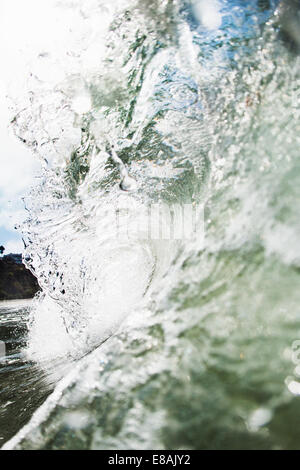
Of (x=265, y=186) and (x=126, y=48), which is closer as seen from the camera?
(x=265, y=186)

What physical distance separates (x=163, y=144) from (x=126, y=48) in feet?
2.76

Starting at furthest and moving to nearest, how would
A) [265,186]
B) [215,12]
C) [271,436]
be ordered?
1. [215,12]
2. [265,186]
3. [271,436]

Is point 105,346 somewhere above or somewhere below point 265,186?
below

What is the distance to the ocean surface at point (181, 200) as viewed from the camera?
102cm

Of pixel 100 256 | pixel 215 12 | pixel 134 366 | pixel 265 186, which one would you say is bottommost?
pixel 134 366

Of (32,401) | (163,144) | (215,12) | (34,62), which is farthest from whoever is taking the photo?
(163,144)

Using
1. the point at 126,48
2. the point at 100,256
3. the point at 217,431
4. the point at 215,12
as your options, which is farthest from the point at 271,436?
the point at 100,256

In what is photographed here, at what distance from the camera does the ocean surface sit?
3.33 ft

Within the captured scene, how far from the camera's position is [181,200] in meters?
3.12

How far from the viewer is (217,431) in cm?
98
